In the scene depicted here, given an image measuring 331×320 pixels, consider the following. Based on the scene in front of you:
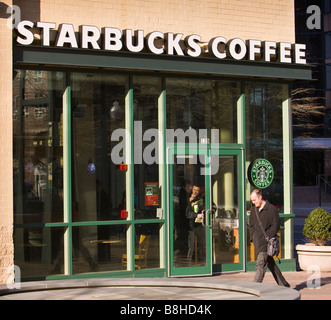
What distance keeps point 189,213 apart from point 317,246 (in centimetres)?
312

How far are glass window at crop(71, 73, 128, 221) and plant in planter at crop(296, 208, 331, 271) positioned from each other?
14.5 feet

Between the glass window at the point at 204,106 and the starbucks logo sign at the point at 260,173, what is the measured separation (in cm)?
74

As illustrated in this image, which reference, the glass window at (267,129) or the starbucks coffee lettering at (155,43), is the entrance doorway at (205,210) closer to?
the glass window at (267,129)

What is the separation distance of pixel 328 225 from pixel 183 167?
360cm

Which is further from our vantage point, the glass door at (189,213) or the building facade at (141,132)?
the glass door at (189,213)

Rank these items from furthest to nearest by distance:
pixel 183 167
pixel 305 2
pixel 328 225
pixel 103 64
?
pixel 305 2, pixel 328 225, pixel 183 167, pixel 103 64

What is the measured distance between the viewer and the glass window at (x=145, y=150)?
1403 centimetres

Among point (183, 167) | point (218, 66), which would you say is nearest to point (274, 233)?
point (183, 167)

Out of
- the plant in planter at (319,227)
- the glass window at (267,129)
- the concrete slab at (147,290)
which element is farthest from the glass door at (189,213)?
the concrete slab at (147,290)

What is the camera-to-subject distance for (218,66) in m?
14.5

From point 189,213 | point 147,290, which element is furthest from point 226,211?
point 147,290

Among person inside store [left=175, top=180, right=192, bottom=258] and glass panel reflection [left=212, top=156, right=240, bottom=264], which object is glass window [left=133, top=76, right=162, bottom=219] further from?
glass panel reflection [left=212, top=156, right=240, bottom=264]

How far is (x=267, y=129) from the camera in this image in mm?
15781

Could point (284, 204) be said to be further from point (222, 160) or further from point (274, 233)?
point (274, 233)
